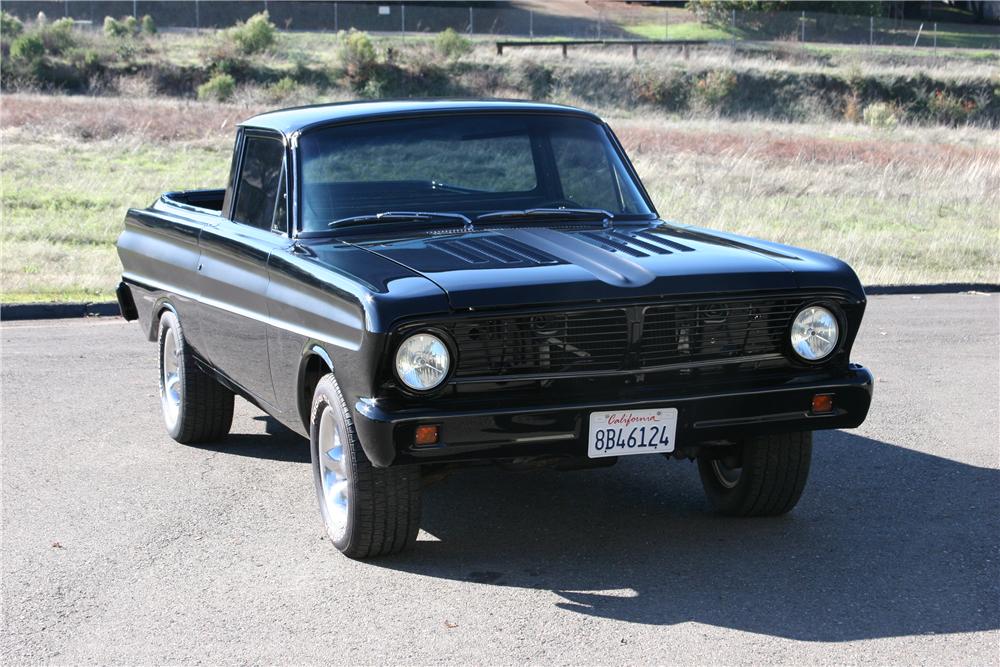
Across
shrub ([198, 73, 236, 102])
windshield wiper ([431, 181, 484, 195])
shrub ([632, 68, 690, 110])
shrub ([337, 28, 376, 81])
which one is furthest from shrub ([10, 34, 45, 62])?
windshield wiper ([431, 181, 484, 195])

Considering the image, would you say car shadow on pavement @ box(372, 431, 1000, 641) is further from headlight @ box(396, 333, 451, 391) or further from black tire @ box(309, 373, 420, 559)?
headlight @ box(396, 333, 451, 391)

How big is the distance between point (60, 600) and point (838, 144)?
28.9 metres

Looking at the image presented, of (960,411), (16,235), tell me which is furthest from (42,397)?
(16,235)

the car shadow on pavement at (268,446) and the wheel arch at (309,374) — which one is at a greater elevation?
the wheel arch at (309,374)

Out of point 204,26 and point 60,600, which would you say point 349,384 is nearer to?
point 60,600

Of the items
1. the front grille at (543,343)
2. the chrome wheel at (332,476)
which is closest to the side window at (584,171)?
the front grille at (543,343)

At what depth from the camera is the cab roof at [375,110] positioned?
621 centimetres

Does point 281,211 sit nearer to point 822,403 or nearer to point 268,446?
point 268,446

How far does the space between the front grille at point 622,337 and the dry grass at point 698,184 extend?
330 inches

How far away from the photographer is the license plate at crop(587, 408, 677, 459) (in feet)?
16.1

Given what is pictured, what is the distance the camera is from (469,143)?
6305mm

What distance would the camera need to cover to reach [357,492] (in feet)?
16.5

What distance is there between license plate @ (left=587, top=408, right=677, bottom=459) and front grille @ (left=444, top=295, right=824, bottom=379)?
0.18 metres

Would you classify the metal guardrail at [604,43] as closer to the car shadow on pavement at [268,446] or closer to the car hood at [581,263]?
the car shadow on pavement at [268,446]
